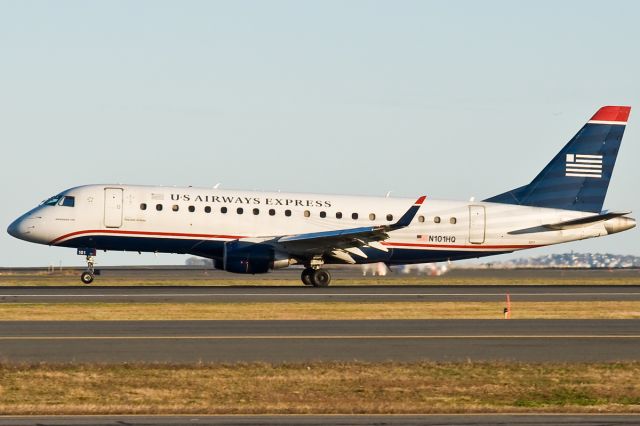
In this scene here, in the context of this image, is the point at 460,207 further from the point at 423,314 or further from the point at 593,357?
the point at 593,357

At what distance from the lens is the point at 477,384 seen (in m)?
19.3

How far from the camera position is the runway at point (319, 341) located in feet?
74.8

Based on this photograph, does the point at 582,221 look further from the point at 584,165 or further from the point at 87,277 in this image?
the point at 87,277

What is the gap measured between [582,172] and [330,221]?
12896mm

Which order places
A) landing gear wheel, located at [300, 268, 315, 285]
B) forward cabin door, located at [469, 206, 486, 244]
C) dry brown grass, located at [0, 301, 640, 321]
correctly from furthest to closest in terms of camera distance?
1. forward cabin door, located at [469, 206, 486, 244]
2. landing gear wheel, located at [300, 268, 315, 285]
3. dry brown grass, located at [0, 301, 640, 321]

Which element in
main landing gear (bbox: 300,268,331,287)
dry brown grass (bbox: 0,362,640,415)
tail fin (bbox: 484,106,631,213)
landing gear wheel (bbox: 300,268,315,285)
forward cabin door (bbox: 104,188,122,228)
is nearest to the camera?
dry brown grass (bbox: 0,362,640,415)

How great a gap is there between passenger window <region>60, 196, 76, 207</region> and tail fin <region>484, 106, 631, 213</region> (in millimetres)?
19618

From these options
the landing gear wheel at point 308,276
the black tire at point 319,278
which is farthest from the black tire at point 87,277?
the black tire at point 319,278

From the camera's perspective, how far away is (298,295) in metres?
42.0

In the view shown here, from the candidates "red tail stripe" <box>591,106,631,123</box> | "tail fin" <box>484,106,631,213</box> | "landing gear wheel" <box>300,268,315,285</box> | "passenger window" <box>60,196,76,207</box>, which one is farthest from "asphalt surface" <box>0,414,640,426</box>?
"red tail stripe" <box>591,106,631,123</box>

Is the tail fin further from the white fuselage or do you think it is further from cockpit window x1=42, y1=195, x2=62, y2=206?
cockpit window x1=42, y1=195, x2=62, y2=206

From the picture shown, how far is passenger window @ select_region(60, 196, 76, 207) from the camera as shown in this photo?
160 feet

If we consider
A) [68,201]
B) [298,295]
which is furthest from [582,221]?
[68,201]

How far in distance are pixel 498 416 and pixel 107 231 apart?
34.5 metres
